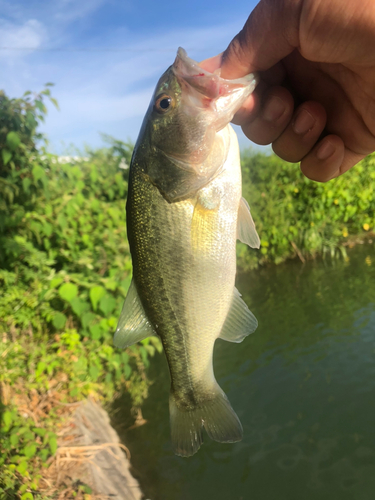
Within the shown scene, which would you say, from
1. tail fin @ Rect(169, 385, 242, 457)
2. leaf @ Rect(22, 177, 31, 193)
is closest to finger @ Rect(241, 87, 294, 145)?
tail fin @ Rect(169, 385, 242, 457)

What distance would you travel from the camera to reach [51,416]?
3.22m

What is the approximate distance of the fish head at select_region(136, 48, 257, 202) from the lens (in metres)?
1.29

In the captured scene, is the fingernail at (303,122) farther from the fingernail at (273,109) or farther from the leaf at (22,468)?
the leaf at (22,468)

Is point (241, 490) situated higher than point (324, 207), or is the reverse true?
point (324, 207)

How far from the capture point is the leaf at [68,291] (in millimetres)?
3442

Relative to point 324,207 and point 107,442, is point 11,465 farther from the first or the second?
point 324,207

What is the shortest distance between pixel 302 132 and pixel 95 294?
2.56m

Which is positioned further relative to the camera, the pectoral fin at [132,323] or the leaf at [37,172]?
the leaf at [37,172]

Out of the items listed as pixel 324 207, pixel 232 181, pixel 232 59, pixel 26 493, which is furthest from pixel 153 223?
pixel 324 207

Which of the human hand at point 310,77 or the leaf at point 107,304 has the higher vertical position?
the human hand at point 310,77

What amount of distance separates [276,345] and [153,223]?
183 inches

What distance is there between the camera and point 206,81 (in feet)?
4.10

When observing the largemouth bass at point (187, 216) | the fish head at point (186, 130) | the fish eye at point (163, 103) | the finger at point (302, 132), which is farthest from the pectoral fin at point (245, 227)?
the finger at point (302, 132)

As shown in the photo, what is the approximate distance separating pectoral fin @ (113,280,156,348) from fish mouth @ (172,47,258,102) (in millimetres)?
803
